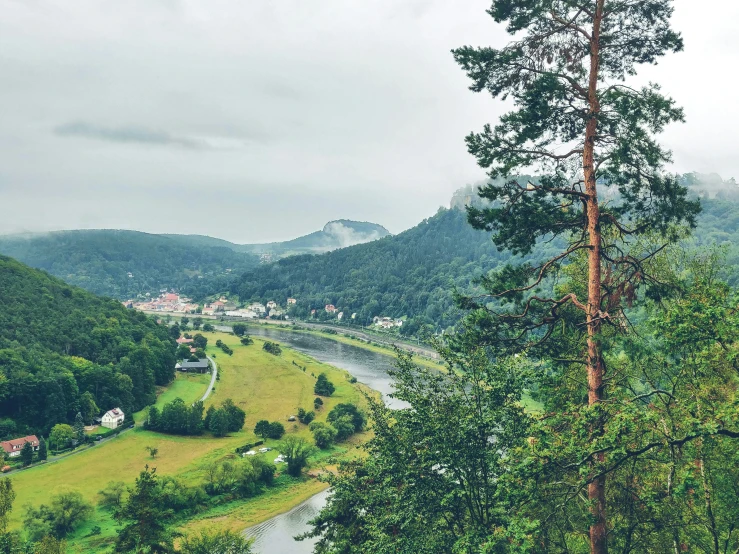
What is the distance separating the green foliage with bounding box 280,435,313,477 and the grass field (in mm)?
1187

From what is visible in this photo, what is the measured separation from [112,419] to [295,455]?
72.7 feet

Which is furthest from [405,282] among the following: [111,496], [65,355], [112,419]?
[111,496]

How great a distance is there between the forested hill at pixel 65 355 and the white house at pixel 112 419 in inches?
52.6

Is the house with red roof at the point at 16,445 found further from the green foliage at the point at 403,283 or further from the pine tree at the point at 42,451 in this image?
the green foliage at the point at 403,283

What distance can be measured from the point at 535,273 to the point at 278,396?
5582 cm

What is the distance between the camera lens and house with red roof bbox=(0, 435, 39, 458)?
40.8m

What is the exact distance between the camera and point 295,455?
41344mm

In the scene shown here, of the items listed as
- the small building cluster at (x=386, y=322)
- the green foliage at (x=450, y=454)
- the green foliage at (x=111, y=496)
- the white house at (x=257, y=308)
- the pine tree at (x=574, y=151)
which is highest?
the pine tree at (x=574, y=151)

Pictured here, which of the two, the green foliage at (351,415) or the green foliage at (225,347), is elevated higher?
the green foliage at (225,347)

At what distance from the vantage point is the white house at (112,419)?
165ft

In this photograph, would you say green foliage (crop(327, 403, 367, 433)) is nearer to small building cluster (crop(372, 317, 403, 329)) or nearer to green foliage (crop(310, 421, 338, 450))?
green foliage (crop(310, 421, 338, 450))

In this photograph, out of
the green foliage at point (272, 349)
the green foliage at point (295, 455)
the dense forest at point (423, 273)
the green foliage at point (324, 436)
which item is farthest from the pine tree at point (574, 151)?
the dense forest at point (423, 273)

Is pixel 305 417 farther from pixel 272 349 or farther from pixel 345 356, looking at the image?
pixel 345 356

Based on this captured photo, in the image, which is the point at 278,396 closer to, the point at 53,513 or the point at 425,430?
the point at 53,513
